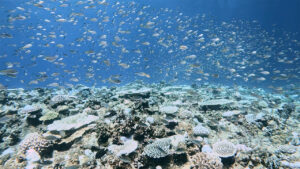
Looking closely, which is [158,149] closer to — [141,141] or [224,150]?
[141,141]

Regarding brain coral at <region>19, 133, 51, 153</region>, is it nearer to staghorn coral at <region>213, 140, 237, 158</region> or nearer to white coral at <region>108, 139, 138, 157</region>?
white coral at <region>108, 139, 138, 157</region>

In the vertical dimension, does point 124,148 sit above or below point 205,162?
above

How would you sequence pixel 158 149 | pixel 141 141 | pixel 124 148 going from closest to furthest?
pixel 158 149 → pixel 124 148 → pixel 141 141

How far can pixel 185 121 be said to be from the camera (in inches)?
278

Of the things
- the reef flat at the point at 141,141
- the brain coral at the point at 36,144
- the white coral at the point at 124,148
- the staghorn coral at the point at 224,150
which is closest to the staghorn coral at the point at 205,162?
the reef flat at the point at 141,141

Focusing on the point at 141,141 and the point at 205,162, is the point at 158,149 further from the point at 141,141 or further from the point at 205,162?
the point at 205,162

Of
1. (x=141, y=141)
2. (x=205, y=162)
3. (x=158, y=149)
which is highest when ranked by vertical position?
(x=141, y=141)

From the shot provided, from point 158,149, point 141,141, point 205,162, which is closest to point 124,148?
point 141,141

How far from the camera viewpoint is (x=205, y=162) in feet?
13.9

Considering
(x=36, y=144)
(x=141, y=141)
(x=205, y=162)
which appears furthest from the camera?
(x=36, y=144)

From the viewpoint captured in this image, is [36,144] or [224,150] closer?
[224,150]

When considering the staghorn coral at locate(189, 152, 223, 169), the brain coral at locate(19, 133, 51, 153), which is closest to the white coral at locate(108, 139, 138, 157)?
the staghorn coral at locate(189, 152, 223, 169)

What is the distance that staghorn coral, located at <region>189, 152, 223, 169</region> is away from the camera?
419cm

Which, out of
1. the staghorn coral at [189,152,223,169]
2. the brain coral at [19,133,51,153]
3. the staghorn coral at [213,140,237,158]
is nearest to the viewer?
the staghorn coral at [189,152,223,169]
